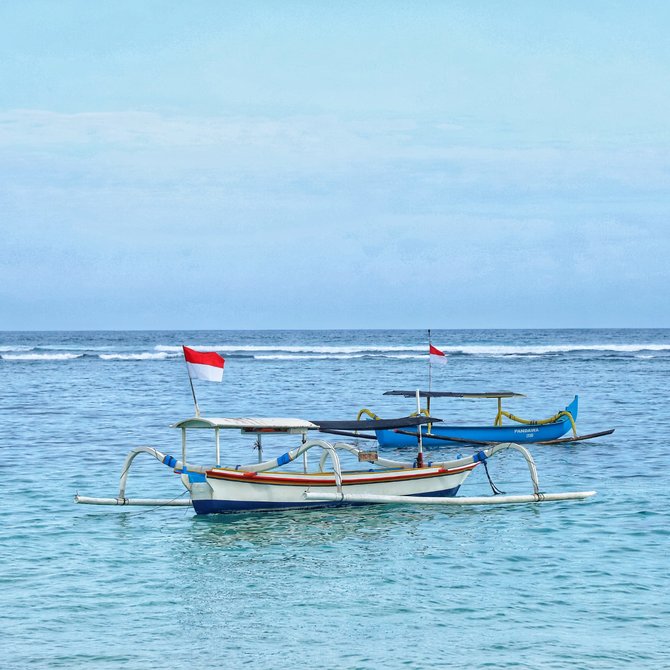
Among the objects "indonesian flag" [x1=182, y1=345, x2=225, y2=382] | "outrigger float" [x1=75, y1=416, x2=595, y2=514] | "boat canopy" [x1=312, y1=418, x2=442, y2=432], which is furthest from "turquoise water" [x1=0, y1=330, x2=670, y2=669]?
"indonesian flag" [x1=182, y1=345, x2=225, y2=382]

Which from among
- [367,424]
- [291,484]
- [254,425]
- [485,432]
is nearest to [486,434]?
[485,432]

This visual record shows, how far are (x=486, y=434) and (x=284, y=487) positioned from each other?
12.7m

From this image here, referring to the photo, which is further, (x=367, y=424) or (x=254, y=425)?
(x=367, y=424)

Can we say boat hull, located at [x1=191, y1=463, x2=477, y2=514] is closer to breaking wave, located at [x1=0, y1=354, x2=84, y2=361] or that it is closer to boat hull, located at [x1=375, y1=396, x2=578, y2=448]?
boat hull, located at [x1=375, y1=396, x2=578, y2=448]

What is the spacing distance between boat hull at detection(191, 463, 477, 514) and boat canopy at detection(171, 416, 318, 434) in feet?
2.90

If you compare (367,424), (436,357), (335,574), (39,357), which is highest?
(436,357)

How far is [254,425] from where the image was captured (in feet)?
60.6

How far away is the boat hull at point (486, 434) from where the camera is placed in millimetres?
29938

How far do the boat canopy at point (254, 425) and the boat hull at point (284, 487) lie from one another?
2.90ft

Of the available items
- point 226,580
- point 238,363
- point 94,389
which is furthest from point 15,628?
point 238,363

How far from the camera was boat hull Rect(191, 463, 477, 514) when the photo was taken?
18.3 metres

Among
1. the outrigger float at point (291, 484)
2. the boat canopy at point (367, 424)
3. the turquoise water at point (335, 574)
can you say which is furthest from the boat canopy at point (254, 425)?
the turquoise water at point (335, 574)

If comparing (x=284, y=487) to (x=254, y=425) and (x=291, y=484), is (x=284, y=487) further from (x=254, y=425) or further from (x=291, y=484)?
(x=254, y=425)

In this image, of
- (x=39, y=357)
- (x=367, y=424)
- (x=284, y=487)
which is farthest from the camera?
(x=39, y=357)
